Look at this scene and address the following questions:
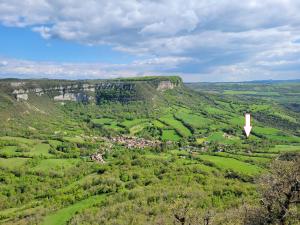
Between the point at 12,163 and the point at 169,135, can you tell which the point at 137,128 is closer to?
the point at 169,135

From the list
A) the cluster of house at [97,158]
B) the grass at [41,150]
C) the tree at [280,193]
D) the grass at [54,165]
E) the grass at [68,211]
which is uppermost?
the tree at [280,193]

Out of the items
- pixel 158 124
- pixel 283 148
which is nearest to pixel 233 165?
pixel 283 148

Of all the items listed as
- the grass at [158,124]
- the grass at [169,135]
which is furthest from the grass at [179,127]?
the grass at [158,124]

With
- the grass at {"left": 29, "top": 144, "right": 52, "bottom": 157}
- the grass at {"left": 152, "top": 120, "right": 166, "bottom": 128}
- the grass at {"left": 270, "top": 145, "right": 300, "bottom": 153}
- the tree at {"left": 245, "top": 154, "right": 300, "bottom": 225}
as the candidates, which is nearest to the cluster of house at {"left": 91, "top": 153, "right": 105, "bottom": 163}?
the grass at {"left": 29, "top": 144, "right": 52, "bottom": 157}

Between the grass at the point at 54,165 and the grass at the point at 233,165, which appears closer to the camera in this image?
the grass at the point at 233,165

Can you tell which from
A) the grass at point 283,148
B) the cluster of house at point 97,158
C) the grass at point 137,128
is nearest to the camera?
the cluster of house at point 97,158

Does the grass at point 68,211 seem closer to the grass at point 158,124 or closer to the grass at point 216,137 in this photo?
the grass at point 216,137
